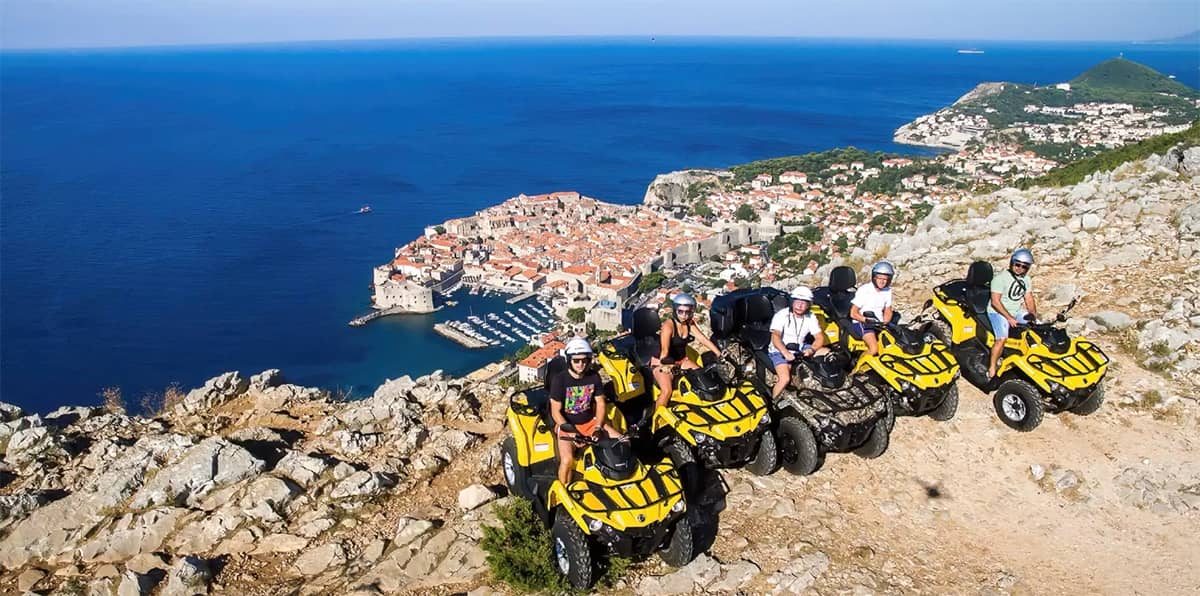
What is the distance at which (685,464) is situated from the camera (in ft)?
18.5

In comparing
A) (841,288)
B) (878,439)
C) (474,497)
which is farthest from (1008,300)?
(474,497)

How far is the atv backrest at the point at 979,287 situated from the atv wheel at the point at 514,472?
5.12 meters

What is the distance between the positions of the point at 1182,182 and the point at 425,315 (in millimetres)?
40758

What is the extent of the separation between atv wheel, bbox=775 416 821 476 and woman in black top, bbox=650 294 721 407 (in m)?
1.00

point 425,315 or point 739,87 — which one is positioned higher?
point 739,87

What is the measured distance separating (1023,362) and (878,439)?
5.84ft

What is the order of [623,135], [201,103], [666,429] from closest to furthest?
[666,429]
[623,135]
[201,103]

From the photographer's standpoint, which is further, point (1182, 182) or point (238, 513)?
point (1182, 182)

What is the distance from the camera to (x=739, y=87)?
177 meters

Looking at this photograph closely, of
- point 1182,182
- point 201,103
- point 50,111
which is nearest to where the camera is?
point 1182,182

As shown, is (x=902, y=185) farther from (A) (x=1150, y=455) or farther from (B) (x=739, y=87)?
(B) (x=739, y=87)

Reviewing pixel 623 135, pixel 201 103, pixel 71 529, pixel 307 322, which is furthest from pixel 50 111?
pixel 71 529

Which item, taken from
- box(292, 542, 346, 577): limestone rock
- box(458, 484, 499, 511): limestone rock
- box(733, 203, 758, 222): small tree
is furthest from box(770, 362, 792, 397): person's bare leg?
box(733, 203, 758, 222): small tree

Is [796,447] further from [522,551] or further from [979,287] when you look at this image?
[979,287]
